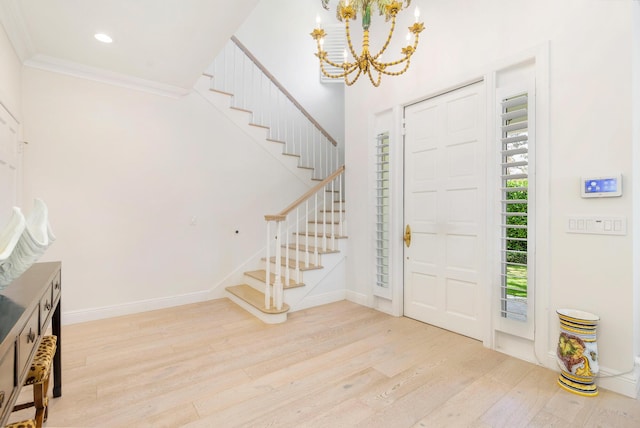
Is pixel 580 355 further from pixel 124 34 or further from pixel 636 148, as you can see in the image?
pixel 124 34

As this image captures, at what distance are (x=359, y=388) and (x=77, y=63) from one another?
3.92 metres

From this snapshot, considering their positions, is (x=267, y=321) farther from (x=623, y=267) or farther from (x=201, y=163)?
(x=623, y=267)

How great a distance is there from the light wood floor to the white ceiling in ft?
8.74

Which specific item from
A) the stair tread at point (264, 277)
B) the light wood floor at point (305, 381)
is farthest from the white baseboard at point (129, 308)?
the stair tread at point (264, 277)

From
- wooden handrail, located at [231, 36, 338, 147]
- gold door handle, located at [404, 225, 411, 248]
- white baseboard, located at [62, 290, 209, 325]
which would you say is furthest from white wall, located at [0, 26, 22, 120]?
gold door handle, located at [404, 225, 411, 248]

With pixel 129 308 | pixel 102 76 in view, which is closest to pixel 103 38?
pixel 102 76

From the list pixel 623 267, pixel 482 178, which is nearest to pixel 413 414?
pixel 623 267

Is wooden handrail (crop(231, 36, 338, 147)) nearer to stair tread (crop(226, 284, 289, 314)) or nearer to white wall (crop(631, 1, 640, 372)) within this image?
stair tread (crop(226, 284, 289, 314))

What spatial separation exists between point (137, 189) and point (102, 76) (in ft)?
4.07

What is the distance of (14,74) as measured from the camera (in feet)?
8.61

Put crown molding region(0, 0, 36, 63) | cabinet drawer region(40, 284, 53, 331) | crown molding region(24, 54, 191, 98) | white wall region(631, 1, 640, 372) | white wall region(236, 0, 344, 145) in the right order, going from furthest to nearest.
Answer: white wall region(236, 0, 344, 145) < crown molding region(24, 54, 191, 98) < crown molding region(0, 0, 36, 63) < white wall region(631, 1, 640, 372) < cabinet drawer region(40, 284, 53, 331)

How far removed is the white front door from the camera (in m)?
2.62

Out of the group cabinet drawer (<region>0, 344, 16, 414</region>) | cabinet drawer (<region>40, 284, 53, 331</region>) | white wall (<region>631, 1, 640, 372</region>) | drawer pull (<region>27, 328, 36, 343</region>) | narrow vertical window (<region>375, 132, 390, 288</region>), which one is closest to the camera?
cabinet drawer (<region>0, 344, 16, 414</region>)

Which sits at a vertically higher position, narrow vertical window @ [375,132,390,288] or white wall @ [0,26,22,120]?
white wall @ [0,26,22,120]
